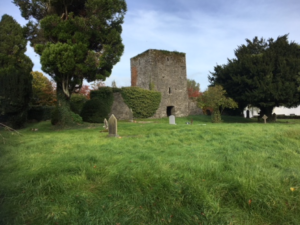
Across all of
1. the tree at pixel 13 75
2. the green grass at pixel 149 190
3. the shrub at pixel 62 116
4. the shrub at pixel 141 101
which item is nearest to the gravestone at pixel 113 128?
the green grass at pixel 149 190

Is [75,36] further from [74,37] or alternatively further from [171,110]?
[171,110]

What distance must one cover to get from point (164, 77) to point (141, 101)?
16.3 feet

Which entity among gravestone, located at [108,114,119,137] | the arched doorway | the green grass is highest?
the arched doorway

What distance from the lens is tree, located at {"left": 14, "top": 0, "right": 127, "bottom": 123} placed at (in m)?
12.3

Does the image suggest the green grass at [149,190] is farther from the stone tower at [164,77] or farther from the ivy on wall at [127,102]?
the stone tower at [164,77]

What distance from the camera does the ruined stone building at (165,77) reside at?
86.8 ft

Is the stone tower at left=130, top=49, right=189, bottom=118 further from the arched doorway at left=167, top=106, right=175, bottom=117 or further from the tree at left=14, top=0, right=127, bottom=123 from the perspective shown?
the tree at left=14, top=0, right=127, bottom=123

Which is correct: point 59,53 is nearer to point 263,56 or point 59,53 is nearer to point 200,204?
point 200,204

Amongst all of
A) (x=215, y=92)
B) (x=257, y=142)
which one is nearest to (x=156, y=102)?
(x=215, y=92)

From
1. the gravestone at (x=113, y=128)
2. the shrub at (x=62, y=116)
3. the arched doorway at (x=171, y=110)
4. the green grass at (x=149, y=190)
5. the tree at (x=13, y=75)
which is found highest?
the tree at (x=13, y=75)

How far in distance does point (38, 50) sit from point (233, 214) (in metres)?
13.2

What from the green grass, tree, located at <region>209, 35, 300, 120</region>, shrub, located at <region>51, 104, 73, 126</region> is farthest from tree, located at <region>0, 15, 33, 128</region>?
tree, located at <region>209, 35, 300, 120</region>

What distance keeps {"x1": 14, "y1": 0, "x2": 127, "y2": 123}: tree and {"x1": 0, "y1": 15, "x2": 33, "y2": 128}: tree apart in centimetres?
144

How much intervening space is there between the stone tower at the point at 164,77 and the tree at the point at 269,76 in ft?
22.2
